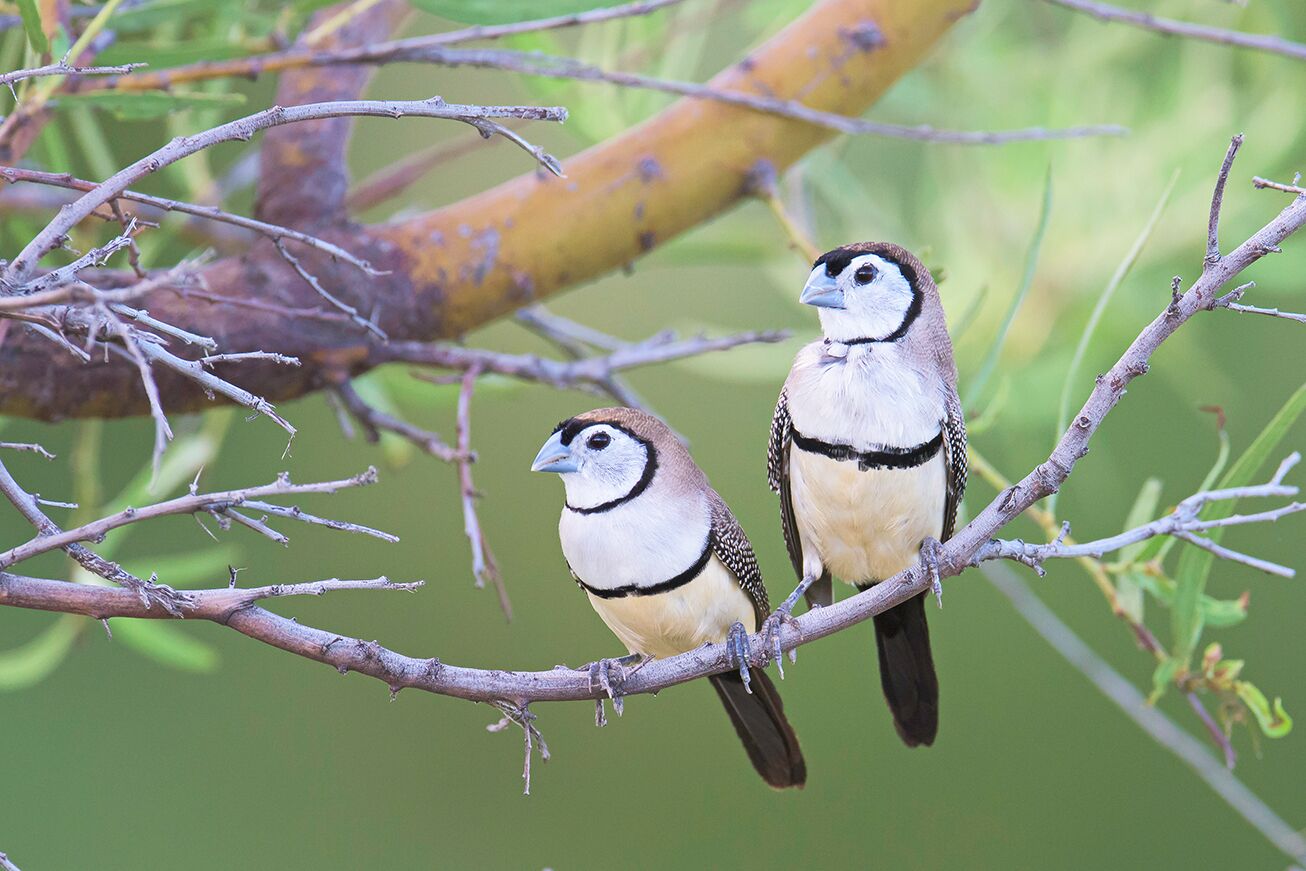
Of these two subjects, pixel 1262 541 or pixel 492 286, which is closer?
pixel 492 286

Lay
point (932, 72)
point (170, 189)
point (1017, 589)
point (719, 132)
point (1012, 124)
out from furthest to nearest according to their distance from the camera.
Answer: point (170, 189), point (932, 72), point (1012, 124), point (1017, 589), point (719, 132)

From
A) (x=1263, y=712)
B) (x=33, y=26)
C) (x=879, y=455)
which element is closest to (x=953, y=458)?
(x=879, y=455)

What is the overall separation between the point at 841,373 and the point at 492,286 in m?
0.34

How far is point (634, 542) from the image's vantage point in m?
1.15

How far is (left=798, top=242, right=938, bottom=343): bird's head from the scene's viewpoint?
3.54 feet

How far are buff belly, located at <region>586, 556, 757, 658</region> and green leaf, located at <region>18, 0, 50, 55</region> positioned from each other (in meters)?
0.58

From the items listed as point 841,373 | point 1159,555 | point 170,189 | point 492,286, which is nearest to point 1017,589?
point 1159,555

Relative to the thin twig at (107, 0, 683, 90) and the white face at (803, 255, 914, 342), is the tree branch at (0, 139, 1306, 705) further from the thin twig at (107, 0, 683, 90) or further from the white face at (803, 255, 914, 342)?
the thin twig at (107, 0, 683, 90)

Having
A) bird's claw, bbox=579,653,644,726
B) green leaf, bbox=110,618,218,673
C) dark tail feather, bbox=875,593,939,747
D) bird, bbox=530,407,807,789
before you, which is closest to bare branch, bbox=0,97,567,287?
bird's claw, bbox=579,653,644,726

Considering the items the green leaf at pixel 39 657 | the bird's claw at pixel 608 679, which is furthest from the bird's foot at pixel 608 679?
the green leaf at pixel 39 657

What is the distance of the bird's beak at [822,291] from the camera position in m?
1.06

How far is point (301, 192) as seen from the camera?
4.19 feet

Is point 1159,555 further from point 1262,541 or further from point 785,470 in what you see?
point 1262,541

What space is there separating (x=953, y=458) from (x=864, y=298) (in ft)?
0.47
